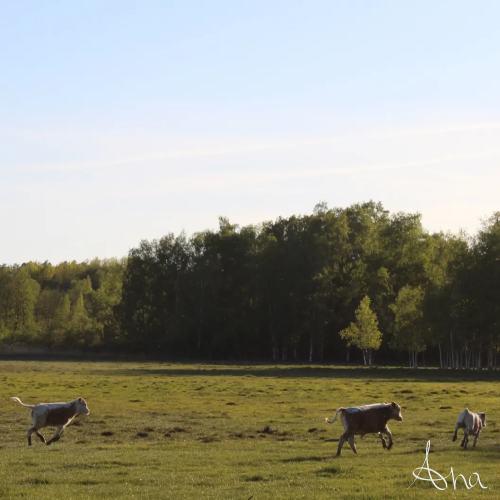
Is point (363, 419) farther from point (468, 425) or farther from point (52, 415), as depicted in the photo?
point (52, 415)

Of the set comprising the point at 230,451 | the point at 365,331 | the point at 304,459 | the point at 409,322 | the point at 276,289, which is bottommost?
the point at 230,451

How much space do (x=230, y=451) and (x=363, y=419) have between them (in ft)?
12.8

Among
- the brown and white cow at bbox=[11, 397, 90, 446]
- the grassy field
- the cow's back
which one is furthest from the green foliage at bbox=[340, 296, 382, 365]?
the cow's back

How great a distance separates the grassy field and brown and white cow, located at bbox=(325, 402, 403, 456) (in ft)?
1.75

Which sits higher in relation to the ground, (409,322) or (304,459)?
(409,322)

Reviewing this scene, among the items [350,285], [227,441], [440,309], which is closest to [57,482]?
[227,441]

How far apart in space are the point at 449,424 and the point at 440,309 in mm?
52494

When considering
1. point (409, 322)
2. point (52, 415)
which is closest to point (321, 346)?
point (409, 322)

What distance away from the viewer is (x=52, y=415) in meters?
23.1

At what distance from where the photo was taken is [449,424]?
2895 centimetres

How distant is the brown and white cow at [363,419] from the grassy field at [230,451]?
1.75ft

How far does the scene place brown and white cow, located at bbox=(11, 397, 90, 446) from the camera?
74.7 feet

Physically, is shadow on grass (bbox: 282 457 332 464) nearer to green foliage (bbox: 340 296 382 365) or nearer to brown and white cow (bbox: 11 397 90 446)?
brown and white cow (bbox: 11 397 90 446)

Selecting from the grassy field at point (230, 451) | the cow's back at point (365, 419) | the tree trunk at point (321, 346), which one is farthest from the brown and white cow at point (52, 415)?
the tree trunk at point (321, 346)
